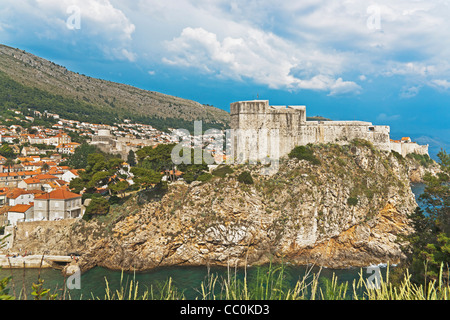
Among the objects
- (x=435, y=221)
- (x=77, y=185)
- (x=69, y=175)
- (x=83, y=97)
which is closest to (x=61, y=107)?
(x=83, y=97)

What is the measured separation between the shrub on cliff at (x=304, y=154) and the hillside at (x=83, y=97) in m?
76.5

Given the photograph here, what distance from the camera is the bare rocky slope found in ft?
81.3

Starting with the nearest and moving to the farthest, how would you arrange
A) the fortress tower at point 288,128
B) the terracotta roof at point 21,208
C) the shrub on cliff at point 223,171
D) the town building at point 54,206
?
the town building at point 54,206
the terracotta roof at point 21,208
the shrub on cliff at point 223,171
the fortress tower at point 288,128

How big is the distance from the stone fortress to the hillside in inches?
2837

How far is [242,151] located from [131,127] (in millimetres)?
69866

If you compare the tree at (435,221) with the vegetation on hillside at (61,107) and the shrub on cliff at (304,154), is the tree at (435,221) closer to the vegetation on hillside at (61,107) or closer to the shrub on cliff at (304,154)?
the shrub on cliff at (304,154)

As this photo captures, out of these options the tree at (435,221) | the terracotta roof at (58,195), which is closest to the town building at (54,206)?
the terracotta roof at (58,195)

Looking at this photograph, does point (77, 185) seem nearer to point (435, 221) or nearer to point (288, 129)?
point (288, 129)

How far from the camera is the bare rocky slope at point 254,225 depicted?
24.8 m

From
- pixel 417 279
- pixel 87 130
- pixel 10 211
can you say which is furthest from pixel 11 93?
pixel 417 279

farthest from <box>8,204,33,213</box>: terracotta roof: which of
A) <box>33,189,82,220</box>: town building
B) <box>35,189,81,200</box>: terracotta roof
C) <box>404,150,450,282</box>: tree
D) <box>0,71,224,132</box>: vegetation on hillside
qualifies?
<box>0,71,224,132</box>: vegetation on hillside

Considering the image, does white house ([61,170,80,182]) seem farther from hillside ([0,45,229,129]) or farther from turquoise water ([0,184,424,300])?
hillside ([0,45,229,129])

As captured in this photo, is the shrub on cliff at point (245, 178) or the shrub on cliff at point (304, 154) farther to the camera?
the shrub on cliff at point (304, 154)

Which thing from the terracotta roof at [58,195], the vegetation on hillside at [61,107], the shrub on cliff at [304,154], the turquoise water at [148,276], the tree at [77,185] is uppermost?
the vegetation on hillside at [61,107]
